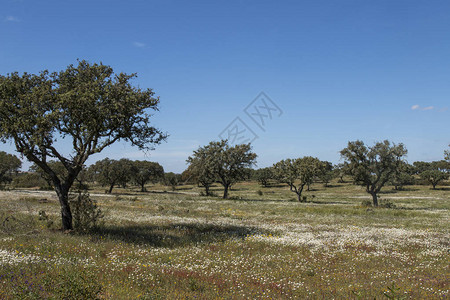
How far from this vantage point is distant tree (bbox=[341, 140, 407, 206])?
144 ft

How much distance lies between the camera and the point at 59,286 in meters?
7.43

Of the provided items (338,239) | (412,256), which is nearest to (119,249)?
(338,239)

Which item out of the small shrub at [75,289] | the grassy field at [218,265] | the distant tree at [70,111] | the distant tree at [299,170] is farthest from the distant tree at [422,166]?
the small shrub at [75,289]

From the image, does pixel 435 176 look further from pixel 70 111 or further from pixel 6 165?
pixel 6 165

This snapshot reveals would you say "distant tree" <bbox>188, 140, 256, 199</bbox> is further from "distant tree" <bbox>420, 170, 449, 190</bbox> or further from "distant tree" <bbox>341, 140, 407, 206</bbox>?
"distant tree" <bbox>420, 170, 449, 190</bbox>

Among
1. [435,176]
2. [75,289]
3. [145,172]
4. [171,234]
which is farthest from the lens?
[435,176]

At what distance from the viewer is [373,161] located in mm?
44812

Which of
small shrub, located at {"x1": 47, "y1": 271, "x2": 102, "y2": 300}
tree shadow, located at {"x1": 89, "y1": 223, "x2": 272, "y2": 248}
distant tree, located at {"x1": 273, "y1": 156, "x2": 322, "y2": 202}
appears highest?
distant tree, located at {"x1": 273, "y1": 156, "x2": 322, "y2": 202}

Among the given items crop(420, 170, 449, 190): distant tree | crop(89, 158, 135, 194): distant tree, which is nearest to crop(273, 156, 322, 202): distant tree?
crop(89, 158, 135, 194): distant tree

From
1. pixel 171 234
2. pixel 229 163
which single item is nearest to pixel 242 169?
pixel 229 163

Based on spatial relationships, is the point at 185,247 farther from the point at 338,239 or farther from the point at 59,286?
the point at 338,239

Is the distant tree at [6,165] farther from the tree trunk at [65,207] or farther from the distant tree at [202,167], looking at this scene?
the tree trunk at [65,207]

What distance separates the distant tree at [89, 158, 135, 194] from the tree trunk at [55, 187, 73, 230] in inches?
2557

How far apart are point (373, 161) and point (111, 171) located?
63.5 meters
